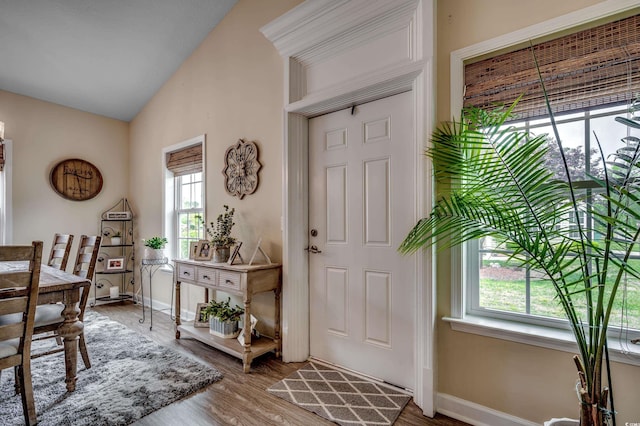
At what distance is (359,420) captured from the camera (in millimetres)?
1809

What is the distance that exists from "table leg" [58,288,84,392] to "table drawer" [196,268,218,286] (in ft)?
3.04

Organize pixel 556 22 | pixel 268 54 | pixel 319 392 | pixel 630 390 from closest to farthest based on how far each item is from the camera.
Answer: pixel 630 390
pixel 556 22
pixel 319 392
pixel 268 54

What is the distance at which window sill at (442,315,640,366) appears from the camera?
1392 millimetres

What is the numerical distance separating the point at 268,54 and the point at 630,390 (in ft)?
11.0

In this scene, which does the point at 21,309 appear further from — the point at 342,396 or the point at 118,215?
the point at 118,215

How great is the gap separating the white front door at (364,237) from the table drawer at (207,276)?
2.83 ft

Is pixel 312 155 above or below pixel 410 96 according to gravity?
below

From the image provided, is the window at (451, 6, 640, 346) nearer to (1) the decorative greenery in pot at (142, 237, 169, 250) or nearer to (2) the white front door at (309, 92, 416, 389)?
(2) the white front door at (309, 92, 416, 389)

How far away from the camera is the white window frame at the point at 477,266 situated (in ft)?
4.66

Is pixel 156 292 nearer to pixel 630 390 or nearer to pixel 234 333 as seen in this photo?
pixel 234 333

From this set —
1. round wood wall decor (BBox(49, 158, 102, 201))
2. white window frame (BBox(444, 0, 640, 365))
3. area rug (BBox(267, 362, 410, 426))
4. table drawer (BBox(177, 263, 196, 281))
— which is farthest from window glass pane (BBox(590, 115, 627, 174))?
round wood wall decor (BBox(49, 158, 102, 201))

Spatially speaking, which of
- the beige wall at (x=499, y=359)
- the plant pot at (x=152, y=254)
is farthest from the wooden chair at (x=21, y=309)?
the beige wall at (x=499, y=359)

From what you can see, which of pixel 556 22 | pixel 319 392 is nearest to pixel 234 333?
pixel 319 392

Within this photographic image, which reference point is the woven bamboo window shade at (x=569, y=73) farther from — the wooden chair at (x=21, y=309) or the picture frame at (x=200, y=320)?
the picture frame at (x=200, y=320)
